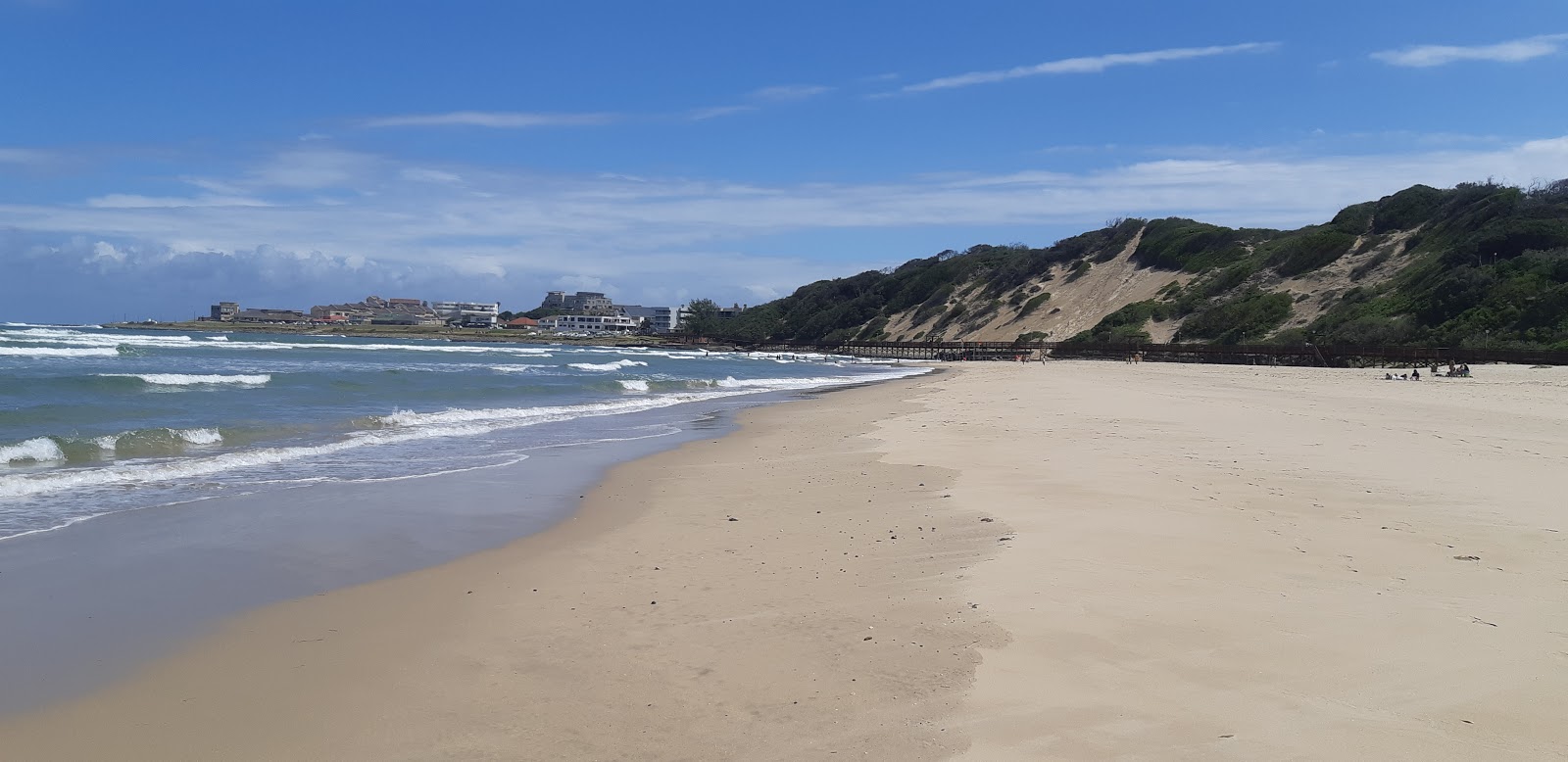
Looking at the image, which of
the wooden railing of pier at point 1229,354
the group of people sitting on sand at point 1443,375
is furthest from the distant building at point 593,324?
the group of people sitting on sand at point 1443,375

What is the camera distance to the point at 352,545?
7266 millimetres

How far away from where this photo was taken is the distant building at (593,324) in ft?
512

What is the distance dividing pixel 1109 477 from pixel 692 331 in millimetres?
118621

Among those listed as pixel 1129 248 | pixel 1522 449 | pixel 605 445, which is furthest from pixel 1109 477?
pixel 1129 248

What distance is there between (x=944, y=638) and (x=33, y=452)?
38.7 feet

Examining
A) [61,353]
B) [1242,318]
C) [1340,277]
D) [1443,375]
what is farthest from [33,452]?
[1340,277]

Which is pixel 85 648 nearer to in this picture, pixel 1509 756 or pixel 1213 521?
pixel 1509 756

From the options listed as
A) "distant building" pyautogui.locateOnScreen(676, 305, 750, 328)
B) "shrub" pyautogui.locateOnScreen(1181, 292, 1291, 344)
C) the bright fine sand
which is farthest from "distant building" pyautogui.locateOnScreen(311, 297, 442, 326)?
the bright fine sand

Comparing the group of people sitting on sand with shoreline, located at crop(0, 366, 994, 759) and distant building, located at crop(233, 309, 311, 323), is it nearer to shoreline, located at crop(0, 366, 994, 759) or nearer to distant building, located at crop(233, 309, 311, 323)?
shoreline, located at crop(0, 366, 994, 759)

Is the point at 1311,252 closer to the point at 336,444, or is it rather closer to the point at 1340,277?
the point at 1340,277

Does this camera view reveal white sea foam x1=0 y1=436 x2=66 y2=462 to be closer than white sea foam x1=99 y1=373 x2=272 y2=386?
Yes

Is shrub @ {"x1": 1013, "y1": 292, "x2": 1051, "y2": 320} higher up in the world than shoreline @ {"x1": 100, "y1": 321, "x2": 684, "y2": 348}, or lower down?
higher up

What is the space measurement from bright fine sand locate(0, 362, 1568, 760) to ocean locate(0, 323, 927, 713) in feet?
1.79

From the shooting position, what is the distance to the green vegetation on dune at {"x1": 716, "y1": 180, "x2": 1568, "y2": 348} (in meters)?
41.2
